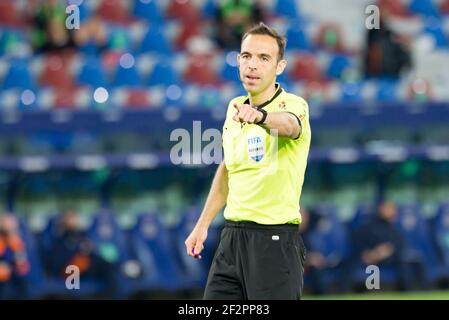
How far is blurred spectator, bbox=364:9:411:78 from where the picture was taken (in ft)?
60.3

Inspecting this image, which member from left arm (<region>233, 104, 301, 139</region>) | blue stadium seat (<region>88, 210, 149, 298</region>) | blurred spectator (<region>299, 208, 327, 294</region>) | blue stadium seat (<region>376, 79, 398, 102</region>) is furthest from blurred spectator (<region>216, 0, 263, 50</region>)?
left arm (<region>233, 104, 301, 139</region>)

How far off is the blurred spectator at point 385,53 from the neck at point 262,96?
1101cm

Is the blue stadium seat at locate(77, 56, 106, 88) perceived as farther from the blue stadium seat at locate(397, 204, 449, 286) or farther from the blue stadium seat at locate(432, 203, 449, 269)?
the blue stadium seat at locate(432, 203, 449, 269)

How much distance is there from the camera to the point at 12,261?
→ 1479cm

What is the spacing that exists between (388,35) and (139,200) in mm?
4608

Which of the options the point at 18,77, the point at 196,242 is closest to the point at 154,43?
the point at 18,77

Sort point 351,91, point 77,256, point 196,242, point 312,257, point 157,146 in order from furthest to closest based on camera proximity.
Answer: point 351,91 < point 312,257 < point 157,146 < point 77,256 < point 196,242

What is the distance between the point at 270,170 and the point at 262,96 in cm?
42

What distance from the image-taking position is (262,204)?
7.43 metres

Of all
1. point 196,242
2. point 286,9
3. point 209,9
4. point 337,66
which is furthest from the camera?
point 286,9

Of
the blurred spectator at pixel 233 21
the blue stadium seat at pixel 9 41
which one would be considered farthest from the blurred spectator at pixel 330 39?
the blue stadium seat at pixel 9 41

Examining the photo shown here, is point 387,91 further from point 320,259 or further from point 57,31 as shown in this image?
point 57,31

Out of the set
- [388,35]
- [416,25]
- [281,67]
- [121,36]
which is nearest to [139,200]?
[121,36]

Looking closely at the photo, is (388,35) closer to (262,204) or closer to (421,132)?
(421,132)
